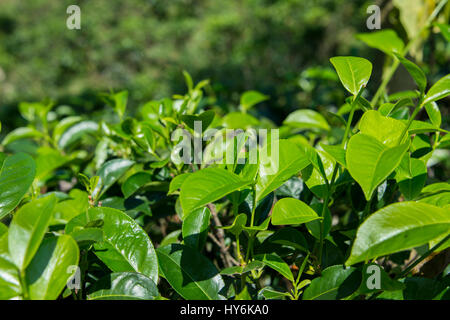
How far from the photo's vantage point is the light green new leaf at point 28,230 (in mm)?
430

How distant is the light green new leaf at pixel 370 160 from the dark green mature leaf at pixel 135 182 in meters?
0.44

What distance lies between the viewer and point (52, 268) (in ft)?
1.54

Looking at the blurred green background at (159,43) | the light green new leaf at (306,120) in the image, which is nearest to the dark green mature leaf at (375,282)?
the light green new leaf at (306,120)

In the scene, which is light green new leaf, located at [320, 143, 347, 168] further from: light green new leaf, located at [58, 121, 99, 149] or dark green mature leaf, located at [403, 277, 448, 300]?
light green new leaf, located at [58, 121, 99, 149]

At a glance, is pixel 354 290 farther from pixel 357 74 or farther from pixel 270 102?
pixel 270 102

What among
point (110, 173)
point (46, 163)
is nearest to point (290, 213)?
point (110, 173)

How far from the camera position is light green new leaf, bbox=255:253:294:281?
1.84 ft

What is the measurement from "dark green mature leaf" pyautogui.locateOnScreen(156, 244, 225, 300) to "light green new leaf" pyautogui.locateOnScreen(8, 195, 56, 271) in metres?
0.20

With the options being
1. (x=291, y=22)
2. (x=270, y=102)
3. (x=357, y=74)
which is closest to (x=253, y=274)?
(x=357, y=74)

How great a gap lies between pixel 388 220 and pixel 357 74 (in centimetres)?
24

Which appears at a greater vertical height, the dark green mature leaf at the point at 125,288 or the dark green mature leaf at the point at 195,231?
the dark green mature leaf at the point at 195,231

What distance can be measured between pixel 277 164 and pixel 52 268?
338 millimetres

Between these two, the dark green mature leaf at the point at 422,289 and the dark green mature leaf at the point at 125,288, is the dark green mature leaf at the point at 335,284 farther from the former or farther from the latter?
the dark green mature leaf at the point at 125,288

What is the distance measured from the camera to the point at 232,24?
22.5ft
